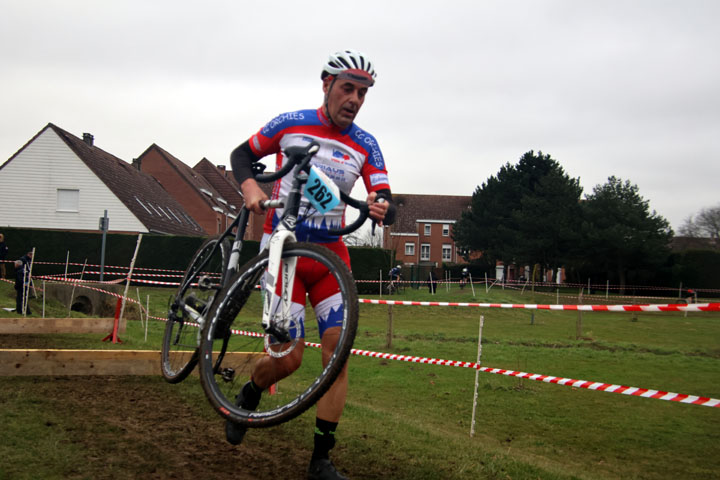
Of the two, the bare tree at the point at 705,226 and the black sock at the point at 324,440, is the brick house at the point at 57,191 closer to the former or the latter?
the black sock at the point at 324,440

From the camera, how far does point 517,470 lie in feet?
16.4

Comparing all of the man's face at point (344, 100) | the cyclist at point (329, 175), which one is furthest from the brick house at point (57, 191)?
the man's face at point (344, 100)

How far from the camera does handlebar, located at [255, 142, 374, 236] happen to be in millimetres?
3896

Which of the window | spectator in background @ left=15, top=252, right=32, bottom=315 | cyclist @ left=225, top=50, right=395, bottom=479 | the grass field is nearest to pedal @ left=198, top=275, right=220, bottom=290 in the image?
cyclist @ left=225, top=50, right=395, bottom=479

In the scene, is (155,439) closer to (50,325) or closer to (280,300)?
(280,300)

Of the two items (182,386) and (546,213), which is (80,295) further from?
(546,213)

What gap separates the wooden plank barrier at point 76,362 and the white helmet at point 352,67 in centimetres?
361

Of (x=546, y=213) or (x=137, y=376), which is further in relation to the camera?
(x=546, y=213)

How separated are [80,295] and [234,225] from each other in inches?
673

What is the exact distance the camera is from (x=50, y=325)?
430 inches

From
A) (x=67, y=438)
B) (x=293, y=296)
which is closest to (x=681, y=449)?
(x=293, y=296)

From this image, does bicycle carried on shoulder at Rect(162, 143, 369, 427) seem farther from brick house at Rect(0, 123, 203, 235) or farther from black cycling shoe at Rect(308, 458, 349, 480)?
brick house at Rect(0, 123, 203, 235)

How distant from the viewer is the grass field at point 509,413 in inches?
204

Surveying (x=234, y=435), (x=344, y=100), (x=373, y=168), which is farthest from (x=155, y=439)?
(x=344, y=100)
